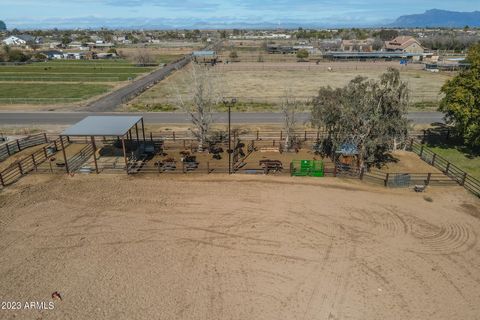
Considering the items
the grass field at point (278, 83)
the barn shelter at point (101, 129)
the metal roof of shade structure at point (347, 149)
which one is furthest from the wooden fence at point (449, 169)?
the barn shelter at point (101, 129)

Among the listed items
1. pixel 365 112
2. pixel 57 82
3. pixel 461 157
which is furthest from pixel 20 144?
pixel 57 82

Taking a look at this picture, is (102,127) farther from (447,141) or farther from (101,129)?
(447,141)

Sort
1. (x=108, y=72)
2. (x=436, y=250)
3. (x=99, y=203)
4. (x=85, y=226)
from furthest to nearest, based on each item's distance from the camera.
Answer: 1. (x=108, y=72)
2. (x=99, y=203)
3. (x=85, y=226)
4. (x=436, y=250)

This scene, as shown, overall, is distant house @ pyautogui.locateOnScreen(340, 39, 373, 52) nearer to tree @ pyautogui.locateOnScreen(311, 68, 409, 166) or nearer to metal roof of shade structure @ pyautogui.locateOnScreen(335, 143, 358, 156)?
tree @ pyautogui.locateOnScreen(311, 68, 409, 166)

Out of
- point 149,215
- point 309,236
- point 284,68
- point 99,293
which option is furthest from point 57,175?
point 284,68

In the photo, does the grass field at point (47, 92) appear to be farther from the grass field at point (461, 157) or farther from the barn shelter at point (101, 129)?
the grass field at point (461, 157)

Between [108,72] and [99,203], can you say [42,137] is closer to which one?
[99,203]
